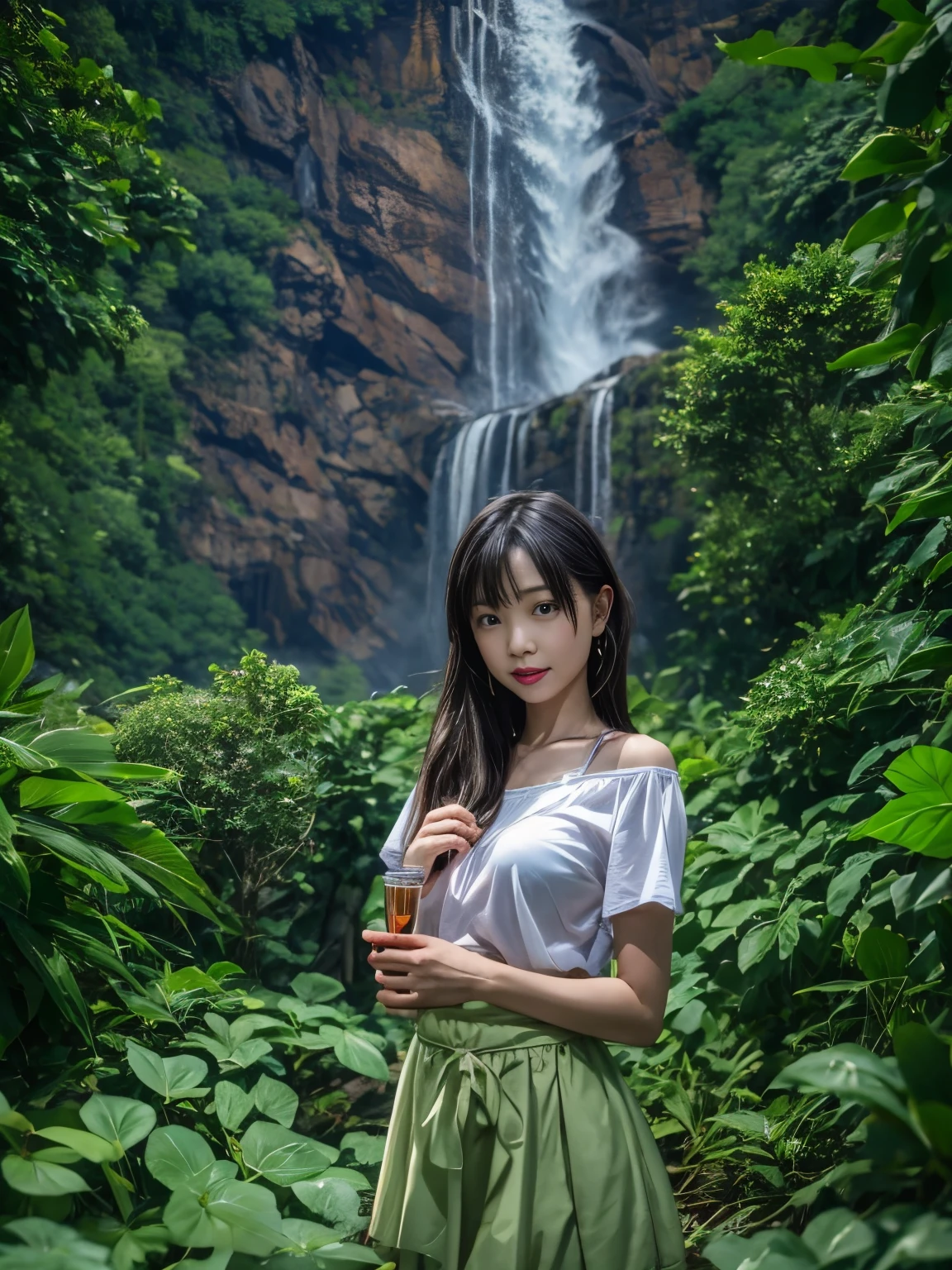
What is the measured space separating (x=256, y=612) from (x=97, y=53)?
1807 millimetres

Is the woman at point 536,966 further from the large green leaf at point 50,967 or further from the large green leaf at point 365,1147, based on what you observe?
the large green leaf at point 365,1147

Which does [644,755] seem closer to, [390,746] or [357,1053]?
[357,1053]

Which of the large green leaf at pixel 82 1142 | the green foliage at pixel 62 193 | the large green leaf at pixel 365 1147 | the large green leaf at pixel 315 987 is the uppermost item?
the green foliage at pixel 62 193

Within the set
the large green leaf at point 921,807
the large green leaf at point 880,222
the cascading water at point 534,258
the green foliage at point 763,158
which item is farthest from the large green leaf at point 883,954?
the cascading water at point 534,258

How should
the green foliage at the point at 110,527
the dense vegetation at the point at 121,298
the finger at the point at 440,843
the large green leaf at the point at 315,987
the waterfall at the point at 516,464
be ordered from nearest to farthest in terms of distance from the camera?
the finger at the point at 440,843 → the large green leaf at the point at 315,987 → the dense vegetation at the point at 121,298 → the green foliage at the point at 110,527 → the waterfall at the point at 516,464

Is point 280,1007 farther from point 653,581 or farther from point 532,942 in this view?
point 653,581

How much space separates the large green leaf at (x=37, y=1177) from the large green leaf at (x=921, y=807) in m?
0.76

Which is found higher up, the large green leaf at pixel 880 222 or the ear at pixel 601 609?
the large green leaf at pixel 880 222

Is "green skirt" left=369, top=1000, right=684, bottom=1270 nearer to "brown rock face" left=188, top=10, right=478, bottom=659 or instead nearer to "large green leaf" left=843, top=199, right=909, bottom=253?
"large green leaf" left=843, top=199, right=909, bottom=253

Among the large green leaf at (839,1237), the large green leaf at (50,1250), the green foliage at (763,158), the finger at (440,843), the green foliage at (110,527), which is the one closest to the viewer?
the large green leaf at (839,1237)

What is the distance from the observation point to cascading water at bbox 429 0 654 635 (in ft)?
10.7

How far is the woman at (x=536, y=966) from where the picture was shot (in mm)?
988

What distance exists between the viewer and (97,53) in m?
2.90

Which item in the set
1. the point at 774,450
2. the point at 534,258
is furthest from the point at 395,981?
the point at 534,258
